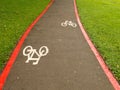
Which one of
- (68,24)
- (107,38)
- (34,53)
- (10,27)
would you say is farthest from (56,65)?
(68,24)

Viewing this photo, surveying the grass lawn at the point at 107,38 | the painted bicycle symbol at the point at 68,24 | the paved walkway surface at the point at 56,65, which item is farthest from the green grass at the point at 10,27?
the grass lawn at the point at 107,38

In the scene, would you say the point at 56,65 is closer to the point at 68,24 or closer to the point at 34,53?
the point at 34,53

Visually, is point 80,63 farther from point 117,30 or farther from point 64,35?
point 117,30

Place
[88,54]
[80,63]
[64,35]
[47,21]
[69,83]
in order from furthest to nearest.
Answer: [47,21]
[64,35]
[88,54]
[80,63]
[69,83]

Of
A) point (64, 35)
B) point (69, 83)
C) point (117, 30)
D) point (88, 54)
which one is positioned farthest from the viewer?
point (117, 30)

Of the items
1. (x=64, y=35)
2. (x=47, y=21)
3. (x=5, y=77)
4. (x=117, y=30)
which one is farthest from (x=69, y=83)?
(x=47, y=21)

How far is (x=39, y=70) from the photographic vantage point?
8414 millimetres

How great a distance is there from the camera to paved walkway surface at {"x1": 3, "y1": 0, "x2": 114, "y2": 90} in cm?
740

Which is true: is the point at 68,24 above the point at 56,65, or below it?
below

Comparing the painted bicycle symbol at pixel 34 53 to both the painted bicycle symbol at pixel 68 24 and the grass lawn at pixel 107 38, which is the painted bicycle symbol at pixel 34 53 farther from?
the painted bicycle symbol at pixel 68 24

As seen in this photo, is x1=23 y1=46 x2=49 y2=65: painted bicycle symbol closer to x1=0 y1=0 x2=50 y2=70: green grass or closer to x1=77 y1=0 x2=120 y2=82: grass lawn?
x1=0 y1=0 x2=50 y2=70: green grass

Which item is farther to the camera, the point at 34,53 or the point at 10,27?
the point at 10,27

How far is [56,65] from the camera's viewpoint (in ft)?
29.4

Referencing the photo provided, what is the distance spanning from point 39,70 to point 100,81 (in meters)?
1.81
